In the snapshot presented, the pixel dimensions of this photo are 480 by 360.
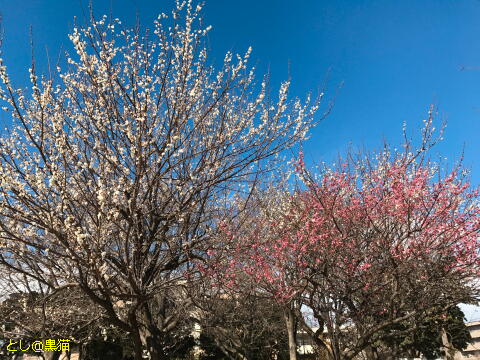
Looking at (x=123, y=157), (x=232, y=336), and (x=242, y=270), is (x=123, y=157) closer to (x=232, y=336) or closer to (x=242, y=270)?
(x=242, y=270)

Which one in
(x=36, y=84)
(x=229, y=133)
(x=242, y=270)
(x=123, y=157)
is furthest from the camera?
(x=242, y=270)

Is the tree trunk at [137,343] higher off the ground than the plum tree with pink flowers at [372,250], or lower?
lower

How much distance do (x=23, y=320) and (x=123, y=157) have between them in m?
6.05

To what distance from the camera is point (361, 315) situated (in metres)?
7.11

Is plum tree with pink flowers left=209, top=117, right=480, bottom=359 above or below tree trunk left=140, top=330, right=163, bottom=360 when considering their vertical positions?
above

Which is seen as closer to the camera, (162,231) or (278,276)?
(162,231)

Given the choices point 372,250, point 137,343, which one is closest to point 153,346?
point 137,343

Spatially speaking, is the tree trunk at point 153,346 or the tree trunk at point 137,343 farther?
the tree trunk at point 153,346

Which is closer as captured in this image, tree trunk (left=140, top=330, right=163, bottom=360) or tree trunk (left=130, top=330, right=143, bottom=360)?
tree trunk (left=130, top=330, right=143, bottom=360)

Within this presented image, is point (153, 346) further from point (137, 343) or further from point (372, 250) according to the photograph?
point (372, 250)

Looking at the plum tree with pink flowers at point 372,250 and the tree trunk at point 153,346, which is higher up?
the plum tree with pink flowers at point 372,250

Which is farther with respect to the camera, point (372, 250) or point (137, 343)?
point (372, 250)

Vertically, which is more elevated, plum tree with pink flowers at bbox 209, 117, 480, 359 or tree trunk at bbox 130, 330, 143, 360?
plum tree with pink flowers at bbox 209, 117, 480, 359

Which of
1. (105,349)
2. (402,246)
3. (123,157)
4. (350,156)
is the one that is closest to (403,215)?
(402,246)
